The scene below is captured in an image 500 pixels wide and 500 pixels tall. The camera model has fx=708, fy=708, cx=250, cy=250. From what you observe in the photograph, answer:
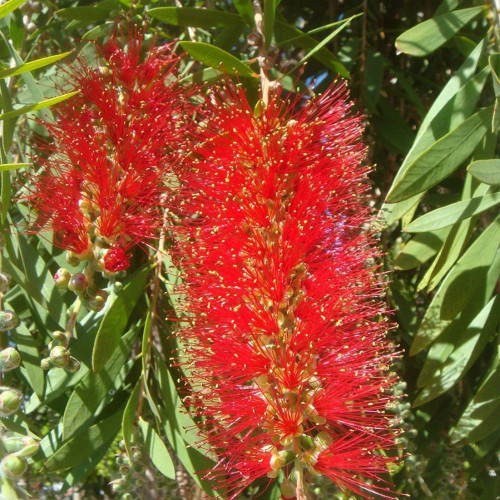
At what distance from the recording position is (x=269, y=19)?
56.7 inches

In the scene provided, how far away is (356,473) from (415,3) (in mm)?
1393

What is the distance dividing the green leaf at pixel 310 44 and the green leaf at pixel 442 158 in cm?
37

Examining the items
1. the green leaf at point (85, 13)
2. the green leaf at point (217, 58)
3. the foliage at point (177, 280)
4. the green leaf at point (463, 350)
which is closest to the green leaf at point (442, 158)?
the foliage at point (177, 280)

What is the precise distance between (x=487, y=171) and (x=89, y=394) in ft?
2.70

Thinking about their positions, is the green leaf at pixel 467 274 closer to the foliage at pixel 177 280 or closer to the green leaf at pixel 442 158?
the foliage at pixel 177 280

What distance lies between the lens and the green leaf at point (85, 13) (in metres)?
1.57

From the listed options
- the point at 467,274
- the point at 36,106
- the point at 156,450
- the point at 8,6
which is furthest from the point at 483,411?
the point at 8,6

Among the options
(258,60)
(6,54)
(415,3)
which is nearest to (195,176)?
(258,60)

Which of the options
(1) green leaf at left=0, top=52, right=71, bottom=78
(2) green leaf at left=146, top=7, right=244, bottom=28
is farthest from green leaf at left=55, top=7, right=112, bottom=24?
(1) green leaf at left=0, top=52, right=71, bottom=78

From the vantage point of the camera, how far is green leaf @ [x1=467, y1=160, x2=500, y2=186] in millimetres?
1130

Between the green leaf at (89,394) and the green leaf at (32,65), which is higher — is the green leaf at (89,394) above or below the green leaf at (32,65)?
below

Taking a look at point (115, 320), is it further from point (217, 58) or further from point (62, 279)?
point (217, 58)

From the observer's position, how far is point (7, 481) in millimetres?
868

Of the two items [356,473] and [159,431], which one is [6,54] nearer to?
[159,431]
